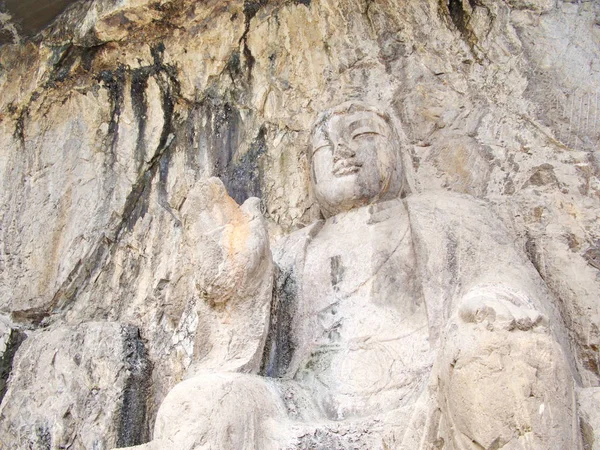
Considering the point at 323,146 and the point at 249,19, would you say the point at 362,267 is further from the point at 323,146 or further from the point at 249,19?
the point at 249,19

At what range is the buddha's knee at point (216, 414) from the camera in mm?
2939

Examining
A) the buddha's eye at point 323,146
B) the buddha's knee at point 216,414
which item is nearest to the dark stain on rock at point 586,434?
the buddha's knee at point 216,414

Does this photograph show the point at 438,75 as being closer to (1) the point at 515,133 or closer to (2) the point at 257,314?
(1) the point at 515,133

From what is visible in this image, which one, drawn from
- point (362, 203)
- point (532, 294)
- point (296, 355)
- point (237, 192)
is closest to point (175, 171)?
point (237, 192)

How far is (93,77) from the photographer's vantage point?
555cm

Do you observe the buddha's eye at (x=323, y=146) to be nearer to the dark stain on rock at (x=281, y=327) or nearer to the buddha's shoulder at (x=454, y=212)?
the buddha's shoulder at (x=454, y=212)

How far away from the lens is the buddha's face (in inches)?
168

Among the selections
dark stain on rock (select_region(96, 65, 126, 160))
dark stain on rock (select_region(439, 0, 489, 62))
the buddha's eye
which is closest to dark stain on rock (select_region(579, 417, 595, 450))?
the buddha's eye

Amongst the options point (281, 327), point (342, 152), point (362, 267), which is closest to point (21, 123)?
point (342, 152)

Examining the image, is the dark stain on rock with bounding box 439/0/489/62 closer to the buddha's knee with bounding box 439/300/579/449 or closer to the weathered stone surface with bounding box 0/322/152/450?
the weathered stone surface with bounding box 0/322/152/450

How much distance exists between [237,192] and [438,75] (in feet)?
4.53

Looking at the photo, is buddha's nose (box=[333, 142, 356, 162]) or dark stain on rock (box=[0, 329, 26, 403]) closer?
buddha's nose (box=[333, 142, 356, 162])

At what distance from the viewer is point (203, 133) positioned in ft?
17.8

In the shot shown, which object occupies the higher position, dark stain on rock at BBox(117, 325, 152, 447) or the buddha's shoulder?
the buddha's shoulder
